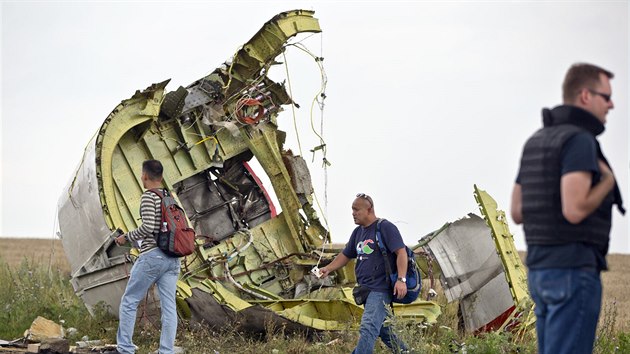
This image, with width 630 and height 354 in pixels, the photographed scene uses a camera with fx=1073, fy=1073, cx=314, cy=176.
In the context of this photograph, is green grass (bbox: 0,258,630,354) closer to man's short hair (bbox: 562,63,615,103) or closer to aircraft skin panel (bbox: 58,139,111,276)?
aircraft skin panel (bbox: 58,139,111,276)

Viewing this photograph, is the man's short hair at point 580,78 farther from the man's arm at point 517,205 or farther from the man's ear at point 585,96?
the man's arm at point 517,205

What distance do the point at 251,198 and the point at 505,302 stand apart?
396cm

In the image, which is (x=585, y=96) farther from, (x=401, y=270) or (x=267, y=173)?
(x=267, y=173)

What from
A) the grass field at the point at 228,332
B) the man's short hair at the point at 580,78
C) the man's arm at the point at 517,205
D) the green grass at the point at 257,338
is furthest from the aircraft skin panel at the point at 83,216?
the man's short hair at the point at 580,78

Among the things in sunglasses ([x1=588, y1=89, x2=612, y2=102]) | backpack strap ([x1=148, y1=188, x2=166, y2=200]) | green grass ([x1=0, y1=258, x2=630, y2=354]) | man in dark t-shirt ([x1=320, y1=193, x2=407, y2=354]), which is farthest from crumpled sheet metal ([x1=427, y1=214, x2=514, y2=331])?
sunglasses ([x1=588, y1=89, x2=612, y2=102])

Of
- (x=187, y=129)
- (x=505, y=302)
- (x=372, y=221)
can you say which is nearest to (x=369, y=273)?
(x=372, y=221)

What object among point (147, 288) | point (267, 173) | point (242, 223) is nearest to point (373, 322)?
point (147, 288)

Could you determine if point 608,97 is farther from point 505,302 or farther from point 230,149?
point 230,149

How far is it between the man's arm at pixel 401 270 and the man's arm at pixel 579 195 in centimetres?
387

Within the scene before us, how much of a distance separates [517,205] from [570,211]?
0.51 meters

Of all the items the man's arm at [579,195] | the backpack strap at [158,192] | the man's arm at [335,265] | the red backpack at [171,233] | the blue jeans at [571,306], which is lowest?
the blue jeans at [571,306]

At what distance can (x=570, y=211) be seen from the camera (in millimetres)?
5273

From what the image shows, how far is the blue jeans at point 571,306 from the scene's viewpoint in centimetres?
541

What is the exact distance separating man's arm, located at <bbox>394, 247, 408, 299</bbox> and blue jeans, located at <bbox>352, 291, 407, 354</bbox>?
0.17 meters
